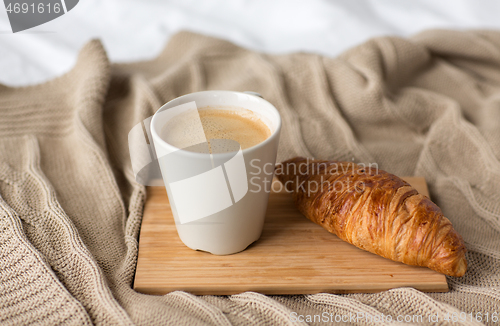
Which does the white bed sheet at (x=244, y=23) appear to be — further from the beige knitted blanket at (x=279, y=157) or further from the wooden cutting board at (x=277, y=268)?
the wooden cutting board at (x=277, y=268)

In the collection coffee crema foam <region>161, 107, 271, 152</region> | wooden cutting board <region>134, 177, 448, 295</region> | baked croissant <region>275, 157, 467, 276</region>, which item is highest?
coffee crema foam <region>161, 107, 271, 152</region>

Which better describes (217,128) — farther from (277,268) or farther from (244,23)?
(244,23)

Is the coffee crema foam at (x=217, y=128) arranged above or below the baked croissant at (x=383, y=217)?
above

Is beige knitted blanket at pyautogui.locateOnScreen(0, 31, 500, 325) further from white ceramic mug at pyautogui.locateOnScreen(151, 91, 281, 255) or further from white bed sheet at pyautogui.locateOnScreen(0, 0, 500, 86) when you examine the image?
white bed sheet at pyautogui.locateOnScreen(0, 0, 500, 86)

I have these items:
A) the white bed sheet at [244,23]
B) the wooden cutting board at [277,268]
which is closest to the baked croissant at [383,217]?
the wooden cutting board at [277,268]

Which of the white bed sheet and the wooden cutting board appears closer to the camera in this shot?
the wooden cutting board

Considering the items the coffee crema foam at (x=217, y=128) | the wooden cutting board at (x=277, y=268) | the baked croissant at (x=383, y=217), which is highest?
the coffee crema foam at (x=217, y=128)

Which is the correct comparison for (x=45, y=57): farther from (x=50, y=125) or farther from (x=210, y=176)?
(x=210, y=176)

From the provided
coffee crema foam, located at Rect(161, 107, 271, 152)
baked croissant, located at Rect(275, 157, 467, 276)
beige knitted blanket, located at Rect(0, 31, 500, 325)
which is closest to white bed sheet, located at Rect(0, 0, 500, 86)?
beige knitted blanket, located at Rect(0, 31, 500, 325)
